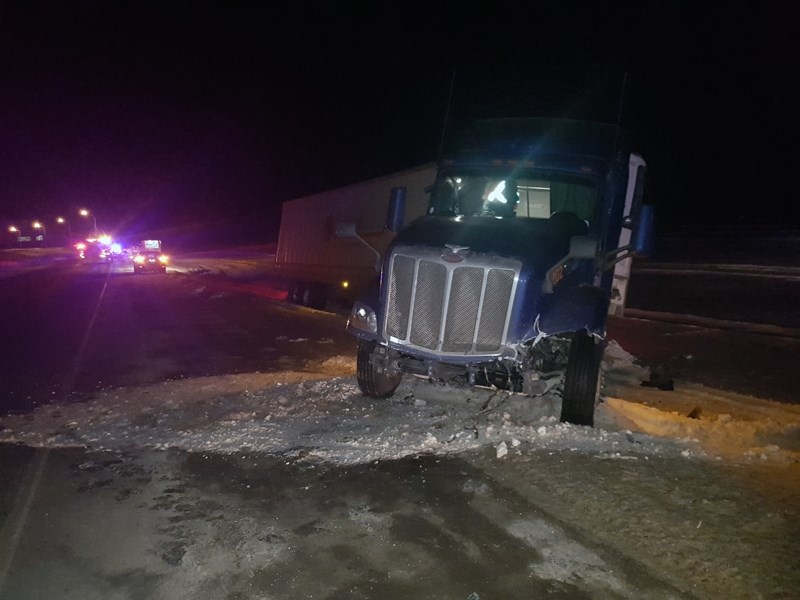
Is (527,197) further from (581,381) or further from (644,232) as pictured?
(581,381)

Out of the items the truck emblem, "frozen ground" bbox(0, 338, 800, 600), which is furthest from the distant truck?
the truck emblem

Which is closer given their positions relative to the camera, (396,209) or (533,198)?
(533,198)

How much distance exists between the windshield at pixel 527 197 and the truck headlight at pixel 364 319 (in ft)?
5.48

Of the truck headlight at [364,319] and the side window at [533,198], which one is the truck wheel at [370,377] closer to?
the truck headlight at [364,319]

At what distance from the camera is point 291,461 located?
5.76 m

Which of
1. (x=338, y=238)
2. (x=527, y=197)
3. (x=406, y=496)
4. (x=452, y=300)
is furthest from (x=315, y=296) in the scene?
(x=406, y=496)

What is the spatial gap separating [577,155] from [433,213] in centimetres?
187

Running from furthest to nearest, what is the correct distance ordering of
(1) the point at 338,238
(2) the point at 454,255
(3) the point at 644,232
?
(1) the point at 338,238
(3) the point at 644,232
(2) the point at 454,255

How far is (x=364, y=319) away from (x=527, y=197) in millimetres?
2496

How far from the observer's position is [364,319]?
6848 millimetres

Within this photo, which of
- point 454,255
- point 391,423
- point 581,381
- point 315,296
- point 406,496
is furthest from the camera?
point 315,296

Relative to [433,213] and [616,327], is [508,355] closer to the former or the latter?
[433,213]

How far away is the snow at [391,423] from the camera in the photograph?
603 centimetres

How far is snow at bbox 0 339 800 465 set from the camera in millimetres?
6027
